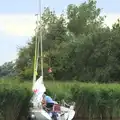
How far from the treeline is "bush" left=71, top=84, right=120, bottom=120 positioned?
24.9m

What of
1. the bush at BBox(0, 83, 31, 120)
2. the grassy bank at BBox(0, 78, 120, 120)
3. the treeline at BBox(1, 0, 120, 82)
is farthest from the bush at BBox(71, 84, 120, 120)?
the treeline at BBox(1, 0, 120, 82)

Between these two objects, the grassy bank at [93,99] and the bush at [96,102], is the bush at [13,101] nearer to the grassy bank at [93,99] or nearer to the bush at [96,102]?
the grassy bank at [93,99]

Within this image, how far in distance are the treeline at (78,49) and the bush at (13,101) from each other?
29.0 meters

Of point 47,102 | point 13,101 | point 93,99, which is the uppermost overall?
point 13,101

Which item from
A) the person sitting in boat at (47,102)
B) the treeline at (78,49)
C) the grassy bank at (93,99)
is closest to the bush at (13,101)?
the person sitting in boat at (47,102)

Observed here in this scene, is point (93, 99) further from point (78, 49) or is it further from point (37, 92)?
point (78, 49)

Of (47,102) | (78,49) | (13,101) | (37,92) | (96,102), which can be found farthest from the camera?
(78,49)

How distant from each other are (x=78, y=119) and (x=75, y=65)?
30904mm

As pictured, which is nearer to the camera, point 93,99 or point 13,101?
point 13,101

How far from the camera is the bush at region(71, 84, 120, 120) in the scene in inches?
755

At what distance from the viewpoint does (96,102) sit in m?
19.3

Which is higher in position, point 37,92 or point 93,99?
point 37,92

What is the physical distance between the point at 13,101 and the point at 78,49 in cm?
3340

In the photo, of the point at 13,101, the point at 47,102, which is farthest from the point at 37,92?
the point at 13,101
